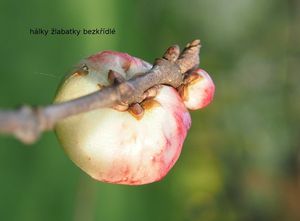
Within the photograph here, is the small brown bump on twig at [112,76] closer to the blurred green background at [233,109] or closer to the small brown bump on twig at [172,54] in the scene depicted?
the small brown bump on twig at [172,54]

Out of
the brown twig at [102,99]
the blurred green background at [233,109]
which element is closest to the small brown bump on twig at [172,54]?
the brown twig at [102,99]

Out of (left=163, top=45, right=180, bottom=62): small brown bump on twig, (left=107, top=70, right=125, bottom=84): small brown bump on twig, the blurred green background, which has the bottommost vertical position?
the blurred green background

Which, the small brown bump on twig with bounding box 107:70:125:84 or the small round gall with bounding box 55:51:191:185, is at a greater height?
the small brown bump on twig with bounding box 107:70:125:84

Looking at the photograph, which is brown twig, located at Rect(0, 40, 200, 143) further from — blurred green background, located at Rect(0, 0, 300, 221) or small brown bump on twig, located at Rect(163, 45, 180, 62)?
blurred green background, located at Rect(0, 0, 300, 221)

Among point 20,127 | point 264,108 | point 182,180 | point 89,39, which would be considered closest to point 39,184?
point 89,39

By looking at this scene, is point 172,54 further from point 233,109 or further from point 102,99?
point 233,109

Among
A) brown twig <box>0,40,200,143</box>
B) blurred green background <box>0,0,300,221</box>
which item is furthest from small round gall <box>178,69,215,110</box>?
blurred green background <box>0,0,300,221</box>

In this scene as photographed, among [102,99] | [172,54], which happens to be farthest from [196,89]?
[102,99]

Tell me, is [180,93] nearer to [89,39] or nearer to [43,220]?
[43,220]
